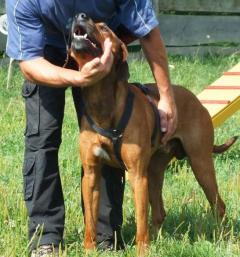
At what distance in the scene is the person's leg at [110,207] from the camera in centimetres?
492

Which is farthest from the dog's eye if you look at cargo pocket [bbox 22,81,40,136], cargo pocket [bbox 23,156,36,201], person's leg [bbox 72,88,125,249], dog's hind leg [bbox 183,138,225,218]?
dog's hind leg [bbox 183,138,225,218]

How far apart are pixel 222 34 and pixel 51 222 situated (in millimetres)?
11215

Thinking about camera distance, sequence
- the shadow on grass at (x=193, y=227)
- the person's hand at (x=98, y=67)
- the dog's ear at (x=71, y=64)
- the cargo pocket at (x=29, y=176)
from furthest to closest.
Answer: the shadow on grass at (x=193, y=227) < the cargo pocket at (x=29, y=176) < the dog's ear at (x=71, y=64) < the person's hand at (x=98, y=67)

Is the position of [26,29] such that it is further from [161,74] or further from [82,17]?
[161,74]

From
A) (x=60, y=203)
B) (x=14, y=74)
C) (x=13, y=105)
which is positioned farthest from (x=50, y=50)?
(x=14, y=74)

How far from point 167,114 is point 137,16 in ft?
2.16

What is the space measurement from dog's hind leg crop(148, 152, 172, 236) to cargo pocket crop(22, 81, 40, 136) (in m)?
1.04

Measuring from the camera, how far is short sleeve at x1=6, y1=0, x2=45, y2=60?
13.9ft

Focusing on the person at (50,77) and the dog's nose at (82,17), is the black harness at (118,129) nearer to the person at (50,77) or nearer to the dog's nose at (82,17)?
the person at (50,77)

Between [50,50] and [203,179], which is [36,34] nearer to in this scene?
[50,50]

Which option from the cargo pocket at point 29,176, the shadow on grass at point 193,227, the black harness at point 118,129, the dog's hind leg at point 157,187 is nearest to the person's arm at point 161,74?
the black harness at point 118,129

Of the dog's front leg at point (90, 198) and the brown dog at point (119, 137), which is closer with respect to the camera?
the brown dog at point (119, 137)

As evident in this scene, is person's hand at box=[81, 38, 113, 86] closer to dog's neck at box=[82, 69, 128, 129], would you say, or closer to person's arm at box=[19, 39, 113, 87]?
person's arm at box=[19, 39, 113, 87]

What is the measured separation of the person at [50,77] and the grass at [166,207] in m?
0.24
